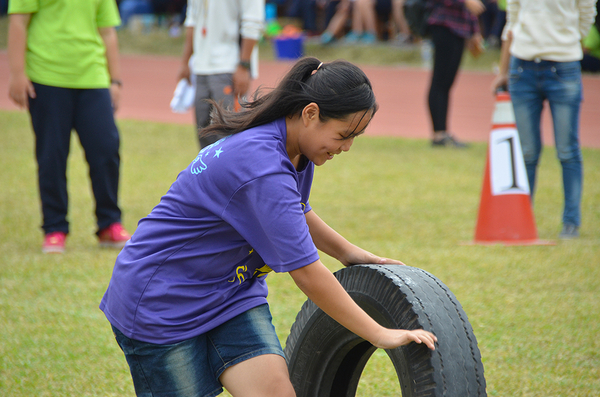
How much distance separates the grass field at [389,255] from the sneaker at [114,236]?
10cm

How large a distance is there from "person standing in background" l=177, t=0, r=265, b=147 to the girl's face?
2977mm

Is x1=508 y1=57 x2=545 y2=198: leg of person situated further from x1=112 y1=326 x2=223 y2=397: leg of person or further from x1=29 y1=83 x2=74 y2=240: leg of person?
x1=112 y1=326 x2=223 y2=397: leg of person

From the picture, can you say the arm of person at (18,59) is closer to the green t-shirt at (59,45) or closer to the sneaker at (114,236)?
the green t-shirt at (59,45)

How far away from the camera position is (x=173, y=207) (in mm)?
2006

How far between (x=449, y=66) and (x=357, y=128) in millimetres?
6285

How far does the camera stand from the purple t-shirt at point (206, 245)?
183 cm

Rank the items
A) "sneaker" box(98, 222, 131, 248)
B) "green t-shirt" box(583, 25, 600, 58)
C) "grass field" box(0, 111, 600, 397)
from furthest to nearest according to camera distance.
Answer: "green t-shirt" box(583, 25, 600, 58), "sneaker" box(98, 222, 131, 248), "grass field" box(0, 111, 600, 397)

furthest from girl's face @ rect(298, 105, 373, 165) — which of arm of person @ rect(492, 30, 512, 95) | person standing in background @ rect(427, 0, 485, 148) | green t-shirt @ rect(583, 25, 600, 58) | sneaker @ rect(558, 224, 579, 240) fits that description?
green t-shirt @ rect(583, 25, 600, 58)

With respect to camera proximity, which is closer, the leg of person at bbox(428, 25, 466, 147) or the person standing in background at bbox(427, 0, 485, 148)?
the person standing in background at bbox(427, 0, 485, 148)

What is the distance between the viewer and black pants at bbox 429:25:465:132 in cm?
779

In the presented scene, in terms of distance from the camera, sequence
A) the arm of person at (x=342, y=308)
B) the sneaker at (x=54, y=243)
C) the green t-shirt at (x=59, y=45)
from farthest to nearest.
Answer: the sneaker at (x=54, y=243) < the green t-shirt at (x=59, y=45) < the arm of person at (x=342, y=308)

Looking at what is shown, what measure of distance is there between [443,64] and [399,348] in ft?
20.8

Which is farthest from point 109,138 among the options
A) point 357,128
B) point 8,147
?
point 8,147

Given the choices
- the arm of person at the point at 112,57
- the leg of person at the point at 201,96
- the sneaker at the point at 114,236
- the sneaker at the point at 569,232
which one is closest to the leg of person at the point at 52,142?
the sneaker at the point at 114,236
